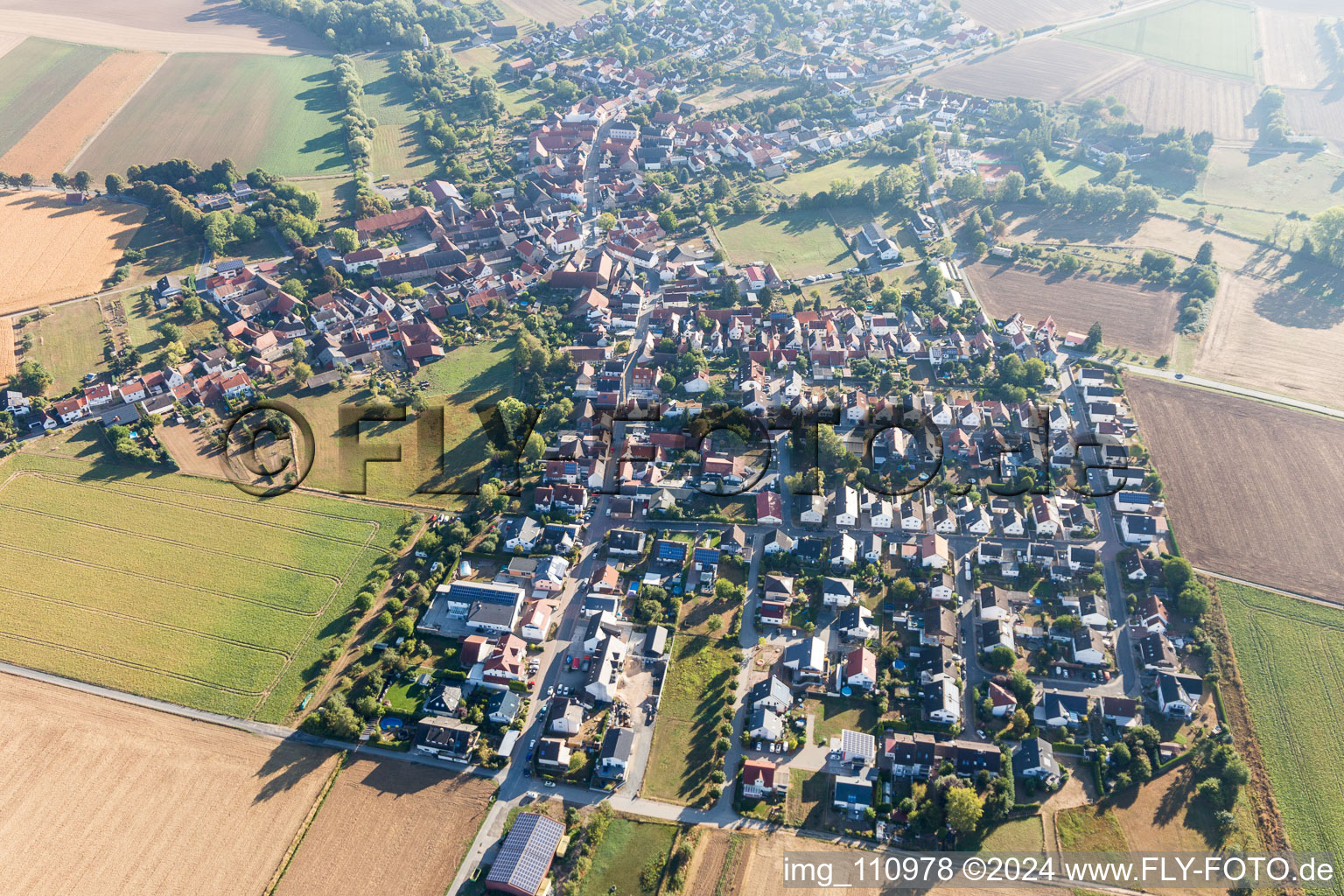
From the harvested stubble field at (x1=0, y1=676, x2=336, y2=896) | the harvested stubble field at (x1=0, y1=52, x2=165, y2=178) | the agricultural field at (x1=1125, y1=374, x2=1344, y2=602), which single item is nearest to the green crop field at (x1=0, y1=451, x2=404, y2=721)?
the harvested stubble field at (x1=0, y1=676, x2=336, y2=896)

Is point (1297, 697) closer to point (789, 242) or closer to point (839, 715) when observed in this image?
point (839, 715)

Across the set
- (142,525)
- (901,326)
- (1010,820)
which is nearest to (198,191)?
(142,525)

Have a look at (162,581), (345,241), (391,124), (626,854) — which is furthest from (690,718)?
(391,124)

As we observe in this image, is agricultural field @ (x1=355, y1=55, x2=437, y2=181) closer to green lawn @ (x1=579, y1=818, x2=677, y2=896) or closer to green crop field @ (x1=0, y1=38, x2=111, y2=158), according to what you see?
green crop field @ (x1=0, y1=38, x2=111, y2=158)

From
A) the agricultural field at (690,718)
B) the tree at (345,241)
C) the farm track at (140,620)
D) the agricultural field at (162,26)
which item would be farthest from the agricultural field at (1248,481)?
the agricultural field at (162,26)

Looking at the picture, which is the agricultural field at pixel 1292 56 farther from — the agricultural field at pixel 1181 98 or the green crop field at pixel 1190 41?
the agricultural field at pixel 1181 98
